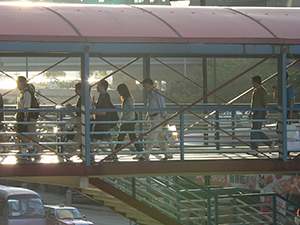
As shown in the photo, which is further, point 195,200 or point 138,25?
point 195,200

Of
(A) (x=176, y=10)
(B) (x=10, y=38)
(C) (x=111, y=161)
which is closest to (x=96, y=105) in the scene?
(C) (x=111, y=161)

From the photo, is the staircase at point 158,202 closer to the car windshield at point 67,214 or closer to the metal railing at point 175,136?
the metal railing at point 175,136

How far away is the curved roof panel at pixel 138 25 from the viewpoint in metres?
8.41

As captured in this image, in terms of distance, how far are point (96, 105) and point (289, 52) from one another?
4062 millimetres

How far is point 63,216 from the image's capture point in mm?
23391

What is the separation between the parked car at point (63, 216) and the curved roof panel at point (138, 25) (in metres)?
15.2

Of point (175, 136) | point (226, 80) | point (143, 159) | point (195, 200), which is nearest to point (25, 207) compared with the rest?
point (195, 200)

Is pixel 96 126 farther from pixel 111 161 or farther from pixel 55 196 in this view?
pixel 55 196

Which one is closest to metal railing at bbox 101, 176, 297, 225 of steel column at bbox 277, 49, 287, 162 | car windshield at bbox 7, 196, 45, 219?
steel column at bbox 277, 49, 287, 162

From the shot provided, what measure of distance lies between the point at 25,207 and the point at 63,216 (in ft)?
8.58

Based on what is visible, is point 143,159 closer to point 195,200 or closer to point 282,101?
point 195,200

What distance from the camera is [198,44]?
8711 millimetres

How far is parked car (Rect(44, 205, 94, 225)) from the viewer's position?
899 inches

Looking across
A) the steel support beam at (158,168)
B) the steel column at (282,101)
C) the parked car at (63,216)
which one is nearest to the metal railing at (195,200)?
the steel support beam at (158,168)
